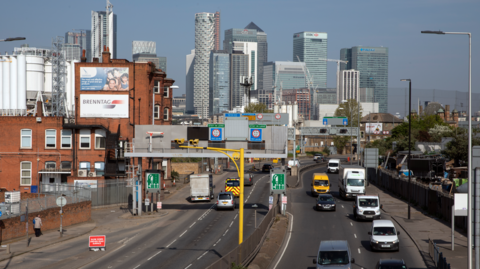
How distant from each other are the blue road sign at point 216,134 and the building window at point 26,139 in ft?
77.6

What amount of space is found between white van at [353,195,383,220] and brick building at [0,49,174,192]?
25517mm

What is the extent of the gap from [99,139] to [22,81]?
34.0 metres

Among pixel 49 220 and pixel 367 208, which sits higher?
pixel 367 208

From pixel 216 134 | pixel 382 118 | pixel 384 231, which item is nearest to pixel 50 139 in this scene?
pixel 216 134

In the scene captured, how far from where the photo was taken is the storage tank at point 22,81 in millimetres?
83500

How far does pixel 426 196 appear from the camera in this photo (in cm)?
4819

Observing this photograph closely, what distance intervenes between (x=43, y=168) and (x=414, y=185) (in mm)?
41785

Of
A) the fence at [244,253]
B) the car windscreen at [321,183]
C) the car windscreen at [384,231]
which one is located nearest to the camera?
the fence at [244,253]

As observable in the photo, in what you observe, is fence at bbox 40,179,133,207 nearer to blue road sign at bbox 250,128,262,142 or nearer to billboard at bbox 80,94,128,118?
billboard at bbox 80,94,128,118

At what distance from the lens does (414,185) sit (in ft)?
176

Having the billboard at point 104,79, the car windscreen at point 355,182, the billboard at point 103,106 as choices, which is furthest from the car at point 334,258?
the billboard at point 104,79

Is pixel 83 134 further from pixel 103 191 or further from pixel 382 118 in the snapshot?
pixel 382 118

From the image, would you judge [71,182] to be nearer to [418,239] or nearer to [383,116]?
[418,239]

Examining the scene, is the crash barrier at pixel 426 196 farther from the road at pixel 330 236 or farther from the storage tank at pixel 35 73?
the storage tank at pixel 35 73
